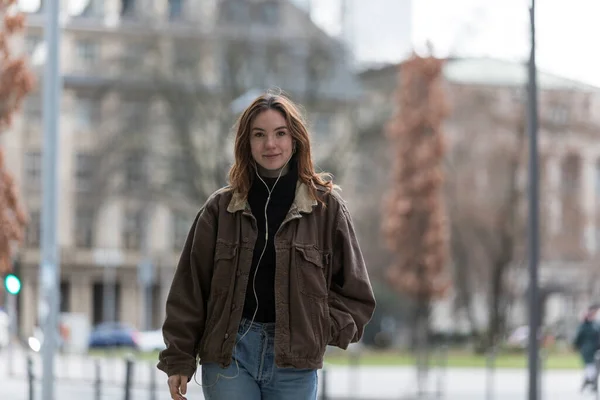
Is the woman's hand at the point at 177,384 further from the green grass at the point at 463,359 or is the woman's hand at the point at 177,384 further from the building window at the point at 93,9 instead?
the building window at the point at 93,9

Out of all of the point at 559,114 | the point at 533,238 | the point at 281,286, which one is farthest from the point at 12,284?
the point at 559,114

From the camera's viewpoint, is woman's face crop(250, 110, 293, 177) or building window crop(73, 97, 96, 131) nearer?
woman's face crop(250, 110, 293, 177)

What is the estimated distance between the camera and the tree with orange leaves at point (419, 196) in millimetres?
37719

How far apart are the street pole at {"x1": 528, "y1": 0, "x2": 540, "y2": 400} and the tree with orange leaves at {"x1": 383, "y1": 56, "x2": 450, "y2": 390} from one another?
789 inches

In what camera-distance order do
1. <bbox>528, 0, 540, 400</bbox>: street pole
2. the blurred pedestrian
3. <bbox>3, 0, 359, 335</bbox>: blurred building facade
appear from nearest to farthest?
<bbox>528, 0, 540, 400</bbox>: street pole
the blurred pedestrian
<bbox>3, 0, 359, 335</bbox>: blurred building facade

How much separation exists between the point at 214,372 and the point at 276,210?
0.59 meters

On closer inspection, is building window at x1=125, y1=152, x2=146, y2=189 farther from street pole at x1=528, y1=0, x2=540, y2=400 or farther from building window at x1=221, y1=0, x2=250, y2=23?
street pole at x1=528, y1=0, x2=540, y2=400

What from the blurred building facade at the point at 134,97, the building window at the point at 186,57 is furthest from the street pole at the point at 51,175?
the building window at the point at 186,57

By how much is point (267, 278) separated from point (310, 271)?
0.49 feet

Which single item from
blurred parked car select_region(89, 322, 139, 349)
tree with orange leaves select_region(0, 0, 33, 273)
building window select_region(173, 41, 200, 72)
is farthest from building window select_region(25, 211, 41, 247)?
tree with orange leaves select_region(0, 0, 33, 273)

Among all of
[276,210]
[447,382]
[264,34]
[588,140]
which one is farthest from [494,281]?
[276,210]

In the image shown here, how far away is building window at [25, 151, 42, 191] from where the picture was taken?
79625 millimetres

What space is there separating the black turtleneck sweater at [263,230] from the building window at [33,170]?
7596 centimetres

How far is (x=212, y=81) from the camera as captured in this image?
168ft
